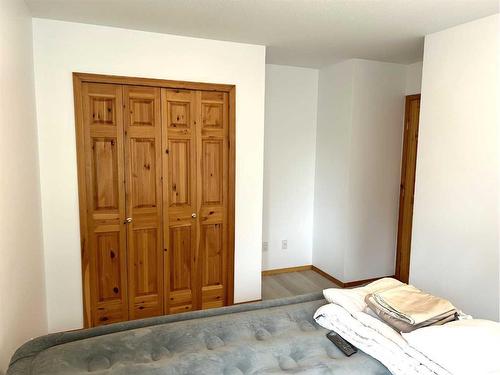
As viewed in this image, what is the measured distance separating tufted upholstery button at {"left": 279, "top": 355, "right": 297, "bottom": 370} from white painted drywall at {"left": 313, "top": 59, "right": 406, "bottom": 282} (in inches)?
98.9

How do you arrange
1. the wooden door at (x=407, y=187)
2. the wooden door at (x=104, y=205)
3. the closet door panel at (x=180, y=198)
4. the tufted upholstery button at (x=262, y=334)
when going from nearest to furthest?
the tufted upholstery button at (x=262, y=334), the wooden door at (x=104, y=205), the closet door panel at (x=180, y=198), the wooden door at (x=407, y=187)

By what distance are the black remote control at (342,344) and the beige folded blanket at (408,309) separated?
21 centimetres

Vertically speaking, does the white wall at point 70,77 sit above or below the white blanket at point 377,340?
above

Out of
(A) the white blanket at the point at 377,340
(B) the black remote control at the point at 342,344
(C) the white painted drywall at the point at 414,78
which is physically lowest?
(B) the black remote control at the point at 342,344

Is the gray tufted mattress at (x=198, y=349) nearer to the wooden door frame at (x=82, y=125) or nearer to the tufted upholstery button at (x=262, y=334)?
the tufted upholstery button at (x=262, y=334)

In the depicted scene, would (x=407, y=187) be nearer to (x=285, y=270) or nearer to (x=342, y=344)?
(x=285, y=270)

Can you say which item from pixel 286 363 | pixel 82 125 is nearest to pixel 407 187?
Result: pixel 286 363

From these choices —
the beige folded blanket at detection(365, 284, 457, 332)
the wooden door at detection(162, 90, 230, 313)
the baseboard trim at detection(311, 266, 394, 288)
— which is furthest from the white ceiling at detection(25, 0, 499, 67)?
the baseboard trim at detection(311, 266, 394, 288)

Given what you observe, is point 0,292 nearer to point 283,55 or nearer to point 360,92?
point 283,55

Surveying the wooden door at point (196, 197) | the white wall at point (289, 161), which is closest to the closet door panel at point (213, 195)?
the wooden door at point (196, 197)

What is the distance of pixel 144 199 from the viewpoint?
9.77ft

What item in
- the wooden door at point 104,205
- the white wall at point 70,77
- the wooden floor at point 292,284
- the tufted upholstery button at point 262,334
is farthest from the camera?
the wooden floor at point 292,284

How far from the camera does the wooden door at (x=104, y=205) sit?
9.11 ft

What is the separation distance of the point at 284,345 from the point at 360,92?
2.94 meters
